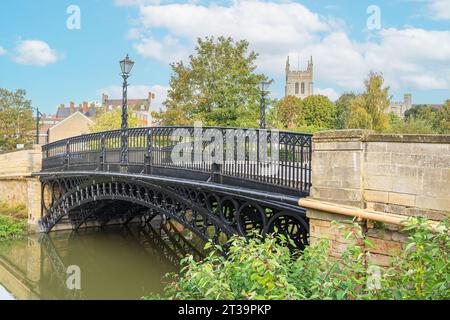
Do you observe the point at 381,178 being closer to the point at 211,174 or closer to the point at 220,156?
the point at 220,156

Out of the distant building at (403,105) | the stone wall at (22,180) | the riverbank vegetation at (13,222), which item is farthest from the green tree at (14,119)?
the distant building at (403,105)

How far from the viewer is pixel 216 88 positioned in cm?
2214

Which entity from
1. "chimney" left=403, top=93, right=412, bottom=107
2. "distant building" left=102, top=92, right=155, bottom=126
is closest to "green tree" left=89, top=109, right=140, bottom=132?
"distant building" left=102, top=92, right=155, bottom=126

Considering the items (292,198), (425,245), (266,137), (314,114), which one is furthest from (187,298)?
(314,114)

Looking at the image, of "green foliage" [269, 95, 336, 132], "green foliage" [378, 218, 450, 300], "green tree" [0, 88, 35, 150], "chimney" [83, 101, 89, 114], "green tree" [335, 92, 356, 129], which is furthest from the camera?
"chimney" [83, 101, 89, 114]

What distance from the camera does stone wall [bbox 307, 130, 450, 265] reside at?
5531 millimetres

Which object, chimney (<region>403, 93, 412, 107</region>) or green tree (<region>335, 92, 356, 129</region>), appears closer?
green tree (<region>335, 92, 356, 129</region>)

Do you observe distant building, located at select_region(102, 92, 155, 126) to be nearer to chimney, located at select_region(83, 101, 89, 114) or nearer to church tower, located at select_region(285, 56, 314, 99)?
chimney, located at select_region(83, 101, 89, 114)

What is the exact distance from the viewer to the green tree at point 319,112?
52344 millimetres

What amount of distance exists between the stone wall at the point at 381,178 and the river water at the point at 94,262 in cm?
944

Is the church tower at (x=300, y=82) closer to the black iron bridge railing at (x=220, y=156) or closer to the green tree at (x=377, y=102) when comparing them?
the green tree at (x=377, y=102)

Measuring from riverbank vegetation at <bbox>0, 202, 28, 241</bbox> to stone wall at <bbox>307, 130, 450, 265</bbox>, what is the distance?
19591 mm

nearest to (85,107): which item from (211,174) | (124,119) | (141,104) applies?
(141,104)
